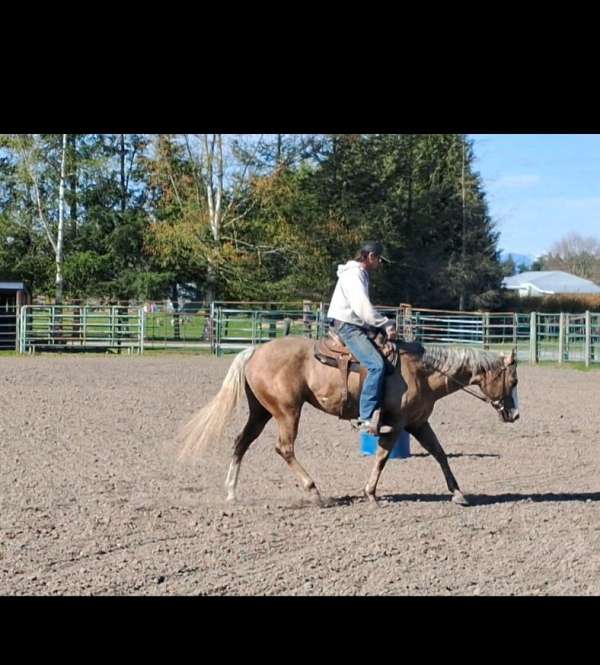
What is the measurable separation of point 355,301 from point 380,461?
1364mm

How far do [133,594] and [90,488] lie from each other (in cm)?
325

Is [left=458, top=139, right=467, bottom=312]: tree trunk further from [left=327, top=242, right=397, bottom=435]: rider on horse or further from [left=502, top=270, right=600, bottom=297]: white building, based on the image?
[left=327, top=242, right=397, bottom=435]: rider on horse

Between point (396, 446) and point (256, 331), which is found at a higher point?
point (256, 331)

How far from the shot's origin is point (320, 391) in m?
8.50

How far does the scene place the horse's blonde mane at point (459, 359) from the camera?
868 cm

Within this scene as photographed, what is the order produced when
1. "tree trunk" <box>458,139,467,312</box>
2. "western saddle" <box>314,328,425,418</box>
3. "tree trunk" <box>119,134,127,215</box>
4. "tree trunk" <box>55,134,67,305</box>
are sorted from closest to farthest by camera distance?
"western saddle" <box>314,328,425,418</box> → "tree trunk" <box>55,134,67,305</box> → "tree trunk" <box>119,134,127,215</box> → "tree trunk" <box>458,139,467,312</box>

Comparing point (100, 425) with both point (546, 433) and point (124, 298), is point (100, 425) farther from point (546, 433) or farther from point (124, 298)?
point (124, 298)

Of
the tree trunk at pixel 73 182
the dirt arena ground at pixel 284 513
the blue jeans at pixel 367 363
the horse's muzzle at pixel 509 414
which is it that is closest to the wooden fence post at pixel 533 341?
the dirt arena ground at pixel 284 513

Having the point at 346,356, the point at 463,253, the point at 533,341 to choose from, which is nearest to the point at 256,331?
the point at 533,341

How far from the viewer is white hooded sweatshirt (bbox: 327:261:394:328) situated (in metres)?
8.12

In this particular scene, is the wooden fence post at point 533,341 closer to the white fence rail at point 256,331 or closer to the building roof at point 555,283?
the white fence rail at point 256,331

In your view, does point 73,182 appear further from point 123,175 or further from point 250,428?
point 250,428

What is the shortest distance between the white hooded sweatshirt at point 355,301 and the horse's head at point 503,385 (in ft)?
3.66

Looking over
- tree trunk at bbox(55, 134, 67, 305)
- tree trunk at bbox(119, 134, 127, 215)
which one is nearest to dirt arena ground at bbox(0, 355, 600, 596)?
tree trunk at bbox(55, 134, 67, 305)
